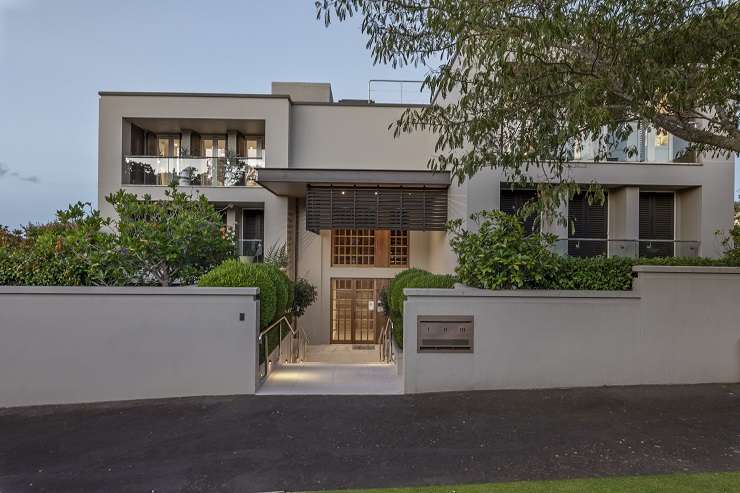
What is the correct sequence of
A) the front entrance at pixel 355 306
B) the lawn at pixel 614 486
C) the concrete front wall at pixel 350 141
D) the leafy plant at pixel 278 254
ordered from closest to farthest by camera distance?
the lawn at pixel 614 486
the leafy plant at pixel 278 254
the concrete front wall at pixel 350 141
the front entrance at pixel 355 306

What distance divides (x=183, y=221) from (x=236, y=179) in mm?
6411

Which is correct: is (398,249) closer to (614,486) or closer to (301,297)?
(301,297)

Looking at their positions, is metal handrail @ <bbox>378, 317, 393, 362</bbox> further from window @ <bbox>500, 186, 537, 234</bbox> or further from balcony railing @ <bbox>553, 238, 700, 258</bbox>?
balcony railing @ <bbox>553, 238, 700, 258</bbox>

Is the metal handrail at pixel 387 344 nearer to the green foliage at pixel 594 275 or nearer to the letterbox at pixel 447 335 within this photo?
the letterbox at pixel 447 335

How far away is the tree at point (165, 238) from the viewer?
7.54 metres

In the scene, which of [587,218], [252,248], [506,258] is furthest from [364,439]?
[252,248]

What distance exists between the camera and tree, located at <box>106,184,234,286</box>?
7.54m

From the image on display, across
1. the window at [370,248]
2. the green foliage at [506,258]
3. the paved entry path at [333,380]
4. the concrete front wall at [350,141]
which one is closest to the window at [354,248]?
the window at [370,248]

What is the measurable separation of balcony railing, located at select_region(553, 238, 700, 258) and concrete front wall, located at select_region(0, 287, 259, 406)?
8172mm

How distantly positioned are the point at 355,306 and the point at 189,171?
7.51m

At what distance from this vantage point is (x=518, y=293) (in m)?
7.11

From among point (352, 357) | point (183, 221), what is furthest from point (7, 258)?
point (352, 357)

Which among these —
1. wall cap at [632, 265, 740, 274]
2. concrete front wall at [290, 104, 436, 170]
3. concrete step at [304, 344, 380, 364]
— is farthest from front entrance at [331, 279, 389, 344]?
wall cap at [632, 265, 740, 274]

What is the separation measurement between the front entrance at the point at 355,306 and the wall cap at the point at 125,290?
8243mm
